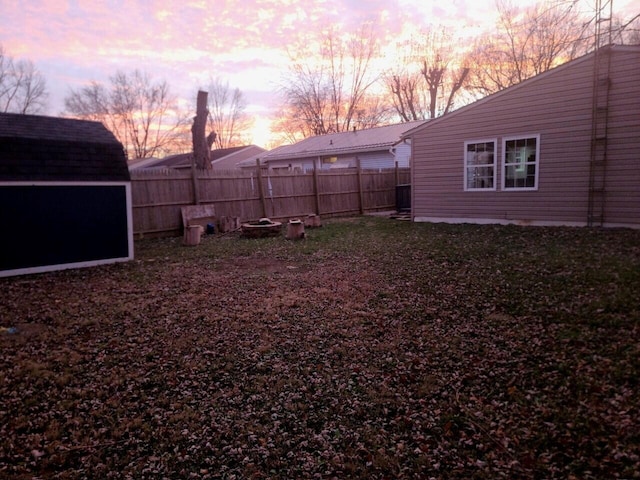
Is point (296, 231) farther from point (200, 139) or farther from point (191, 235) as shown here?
point (200, 139)

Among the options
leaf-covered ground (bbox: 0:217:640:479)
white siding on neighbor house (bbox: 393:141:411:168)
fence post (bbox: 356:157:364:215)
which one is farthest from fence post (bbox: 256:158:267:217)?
white siding on neighbor house (bbox: 393:141:411:168)

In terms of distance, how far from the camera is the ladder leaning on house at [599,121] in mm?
9060

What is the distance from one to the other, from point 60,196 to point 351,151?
47.2ft

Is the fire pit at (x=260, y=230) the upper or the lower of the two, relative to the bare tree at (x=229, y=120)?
lower

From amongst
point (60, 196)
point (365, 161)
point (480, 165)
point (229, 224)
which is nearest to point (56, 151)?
point (60, 196)

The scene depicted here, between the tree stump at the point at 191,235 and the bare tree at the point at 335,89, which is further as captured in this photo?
the bare tree at the point at 335,89

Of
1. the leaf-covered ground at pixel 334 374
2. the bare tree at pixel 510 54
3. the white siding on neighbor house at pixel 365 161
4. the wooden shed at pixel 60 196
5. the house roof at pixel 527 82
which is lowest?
the leaf-covered ground at pixel 334 374

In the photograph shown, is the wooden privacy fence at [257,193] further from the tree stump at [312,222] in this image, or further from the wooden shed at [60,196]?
A: the wooden shed at [60,196]

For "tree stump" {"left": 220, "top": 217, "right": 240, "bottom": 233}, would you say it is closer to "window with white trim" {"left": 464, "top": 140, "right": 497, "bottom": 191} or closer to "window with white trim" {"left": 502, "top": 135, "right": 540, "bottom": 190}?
"window with white trim" {"left": 464, "top": 140, "right": 497, "bottom": 191}

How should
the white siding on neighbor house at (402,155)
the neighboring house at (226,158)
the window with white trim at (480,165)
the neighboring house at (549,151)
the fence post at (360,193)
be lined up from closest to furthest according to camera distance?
the neighboring house at (549,151)
the window with white trim at (480,165)
the fence post at (360,193)
the white siding on neighbor house at (402,155)
the neighboring house at (226,158)

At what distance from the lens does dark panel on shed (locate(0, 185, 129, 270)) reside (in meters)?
7.30

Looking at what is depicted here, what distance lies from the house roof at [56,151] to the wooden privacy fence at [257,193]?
2417mm

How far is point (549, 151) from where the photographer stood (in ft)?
32.8

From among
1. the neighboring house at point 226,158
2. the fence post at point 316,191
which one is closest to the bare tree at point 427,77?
the neighboring house at point 226,158
